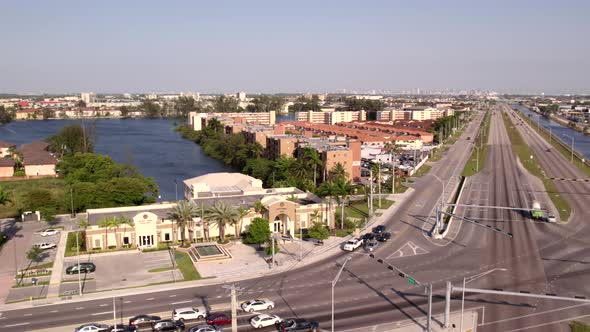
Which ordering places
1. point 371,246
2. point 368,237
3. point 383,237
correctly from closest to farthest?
point 371,246 < point 368,237 < point 383,237

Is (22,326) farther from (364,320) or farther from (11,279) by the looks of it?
(364,320)

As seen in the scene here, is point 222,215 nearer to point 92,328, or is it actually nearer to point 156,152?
Answer: point 92,328

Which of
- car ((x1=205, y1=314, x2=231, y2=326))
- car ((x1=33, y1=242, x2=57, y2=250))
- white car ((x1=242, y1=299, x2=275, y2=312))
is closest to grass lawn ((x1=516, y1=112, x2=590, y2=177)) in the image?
white car ((x1=242, y1=299, x2=275, y2=312))

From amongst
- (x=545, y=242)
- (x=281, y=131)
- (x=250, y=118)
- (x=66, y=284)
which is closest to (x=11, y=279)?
(x=66, y=284)

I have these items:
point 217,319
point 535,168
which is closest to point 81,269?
point 217,319

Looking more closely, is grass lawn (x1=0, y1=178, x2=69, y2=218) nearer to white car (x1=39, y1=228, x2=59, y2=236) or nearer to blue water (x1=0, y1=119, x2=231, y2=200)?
white car (x1=39, y1=228, x2=59, y2=236)

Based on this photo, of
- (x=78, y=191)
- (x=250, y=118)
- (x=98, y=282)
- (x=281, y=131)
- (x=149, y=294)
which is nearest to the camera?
(x=149, y=294)

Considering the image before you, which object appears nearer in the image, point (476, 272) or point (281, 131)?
point (476, 272)
